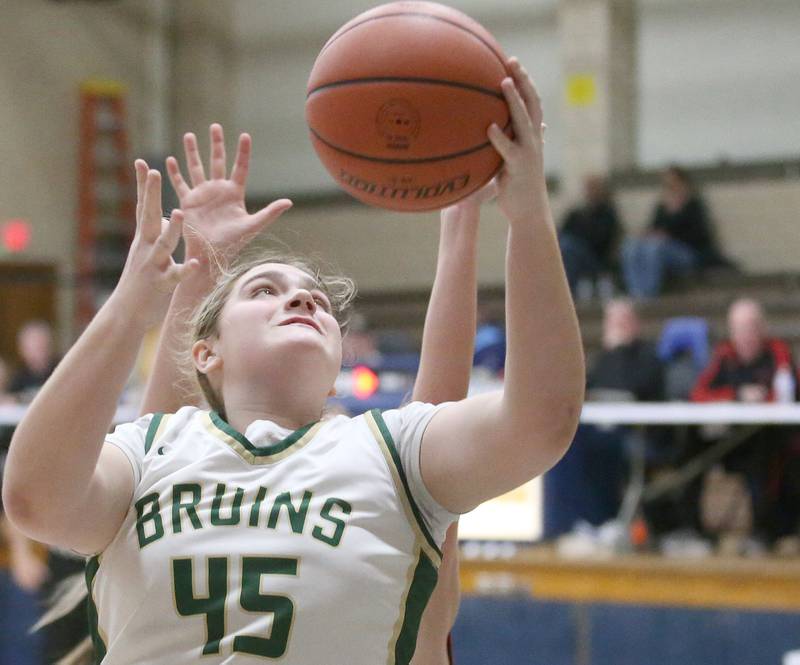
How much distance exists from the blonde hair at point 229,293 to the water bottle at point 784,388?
5.11 m

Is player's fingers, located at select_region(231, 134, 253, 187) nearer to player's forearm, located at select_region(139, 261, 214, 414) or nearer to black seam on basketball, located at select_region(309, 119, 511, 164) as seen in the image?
player's forearm, located at select_region(139, 261, 214, 414)

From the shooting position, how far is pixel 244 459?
185 cm

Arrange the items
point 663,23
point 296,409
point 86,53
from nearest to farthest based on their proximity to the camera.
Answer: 1. point 296,409
2. point 663,23
3. point 86,53

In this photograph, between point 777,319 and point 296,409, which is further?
point 777,319

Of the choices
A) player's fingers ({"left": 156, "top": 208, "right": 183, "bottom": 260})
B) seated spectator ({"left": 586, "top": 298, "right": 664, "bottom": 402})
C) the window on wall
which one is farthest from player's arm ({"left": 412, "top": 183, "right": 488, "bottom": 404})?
the window on wall

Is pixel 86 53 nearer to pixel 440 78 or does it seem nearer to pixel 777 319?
pixel 777 319

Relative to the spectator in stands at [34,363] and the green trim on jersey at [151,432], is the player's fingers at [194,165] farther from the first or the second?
the spectator in stands at [34,363]

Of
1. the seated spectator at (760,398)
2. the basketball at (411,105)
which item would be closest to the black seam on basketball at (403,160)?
the basketball at (411,105)

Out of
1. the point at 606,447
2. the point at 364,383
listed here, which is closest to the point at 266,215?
the point at 364,383

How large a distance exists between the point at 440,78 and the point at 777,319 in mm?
9141

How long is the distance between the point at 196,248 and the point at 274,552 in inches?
28.5

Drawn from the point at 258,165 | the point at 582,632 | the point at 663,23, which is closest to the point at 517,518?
the point at 582,632

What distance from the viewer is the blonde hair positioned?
2094 millimetres

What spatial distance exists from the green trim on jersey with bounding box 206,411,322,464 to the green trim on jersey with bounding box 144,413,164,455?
3.6 inches
